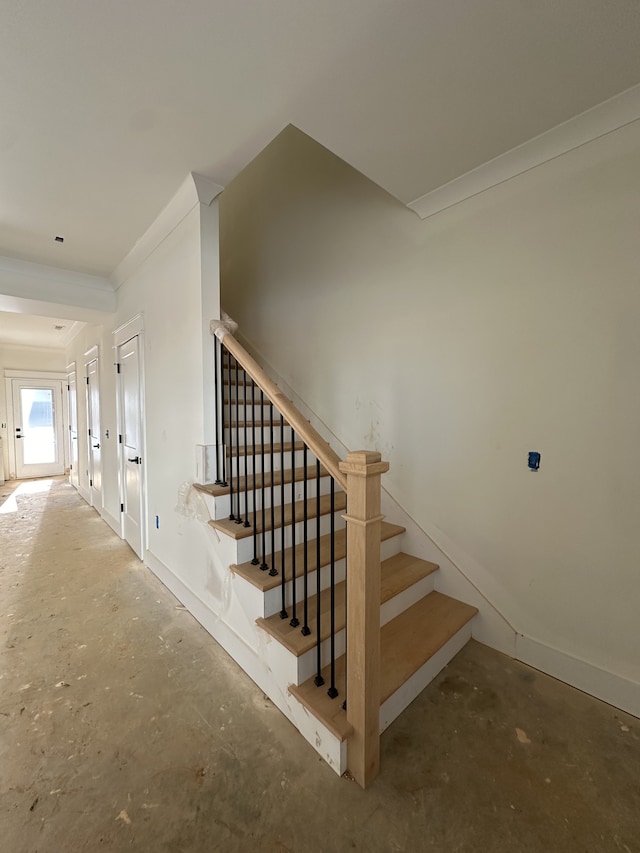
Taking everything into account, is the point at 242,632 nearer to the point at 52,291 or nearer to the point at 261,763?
the point at 261,763

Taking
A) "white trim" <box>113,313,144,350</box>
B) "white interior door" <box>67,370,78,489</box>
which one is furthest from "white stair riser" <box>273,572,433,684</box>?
"white interior door" <box>67,370,78,489</box>

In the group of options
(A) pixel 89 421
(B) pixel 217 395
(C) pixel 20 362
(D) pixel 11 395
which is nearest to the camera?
(B) pixel 217 395

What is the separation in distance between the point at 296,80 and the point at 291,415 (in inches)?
50.8

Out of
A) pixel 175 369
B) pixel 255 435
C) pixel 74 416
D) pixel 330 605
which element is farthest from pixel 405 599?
pixel 74 416

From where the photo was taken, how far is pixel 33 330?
5.27 metres

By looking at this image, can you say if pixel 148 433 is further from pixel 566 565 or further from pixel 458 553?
pixel 566 565

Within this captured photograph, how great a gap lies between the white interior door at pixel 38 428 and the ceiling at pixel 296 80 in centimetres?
611

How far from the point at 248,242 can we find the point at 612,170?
3213mm

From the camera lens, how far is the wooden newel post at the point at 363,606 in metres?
1.16

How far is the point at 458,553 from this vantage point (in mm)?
2045

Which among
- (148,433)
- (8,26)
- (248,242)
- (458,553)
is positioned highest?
(248,242)

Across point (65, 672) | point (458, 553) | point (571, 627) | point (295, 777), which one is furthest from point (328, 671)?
point (65, 672)

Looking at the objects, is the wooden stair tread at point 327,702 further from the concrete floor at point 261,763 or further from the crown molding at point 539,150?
the crown molding at point 539,150

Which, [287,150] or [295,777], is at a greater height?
[287,150]
